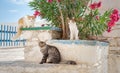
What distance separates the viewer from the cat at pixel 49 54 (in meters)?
4.33

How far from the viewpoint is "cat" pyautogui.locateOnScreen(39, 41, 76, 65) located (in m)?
4.33

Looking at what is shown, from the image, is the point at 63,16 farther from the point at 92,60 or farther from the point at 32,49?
the point at 92,60

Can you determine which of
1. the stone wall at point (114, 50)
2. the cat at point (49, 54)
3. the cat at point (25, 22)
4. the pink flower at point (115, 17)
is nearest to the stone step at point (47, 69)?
the cat at point (49, 54)

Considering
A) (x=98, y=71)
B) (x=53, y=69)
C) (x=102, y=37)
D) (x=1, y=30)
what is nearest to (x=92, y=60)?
(x=98, y=71)

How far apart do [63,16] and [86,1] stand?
0.57 metres

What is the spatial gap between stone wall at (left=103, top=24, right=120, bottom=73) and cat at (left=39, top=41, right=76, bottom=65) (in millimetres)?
1918

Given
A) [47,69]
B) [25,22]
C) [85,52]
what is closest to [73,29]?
[85,52]

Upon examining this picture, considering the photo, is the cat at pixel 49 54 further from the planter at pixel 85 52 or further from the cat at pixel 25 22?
the cat at pixel 25 22

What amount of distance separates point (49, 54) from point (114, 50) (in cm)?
201

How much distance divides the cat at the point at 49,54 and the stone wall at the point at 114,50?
192 cm

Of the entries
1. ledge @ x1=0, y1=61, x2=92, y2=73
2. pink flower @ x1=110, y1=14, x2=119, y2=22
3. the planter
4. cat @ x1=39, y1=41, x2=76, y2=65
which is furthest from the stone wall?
ledge @ x1=0, y1=61, x2=92, y2=73

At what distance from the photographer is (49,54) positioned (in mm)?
4504

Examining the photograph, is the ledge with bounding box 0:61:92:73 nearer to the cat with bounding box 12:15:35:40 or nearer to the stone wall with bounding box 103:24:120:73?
the cat with bounding box 12:15:35:40

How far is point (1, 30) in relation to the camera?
1488 centimetres
